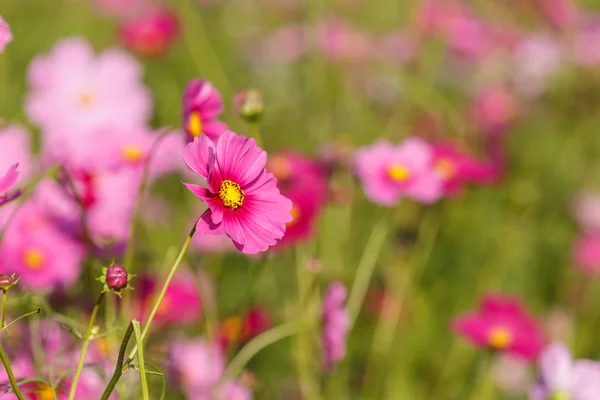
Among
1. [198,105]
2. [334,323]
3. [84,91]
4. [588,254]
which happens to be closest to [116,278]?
[198,105]

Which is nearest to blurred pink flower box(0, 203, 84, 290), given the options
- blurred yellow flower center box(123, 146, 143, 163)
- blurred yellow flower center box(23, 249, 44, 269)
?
blurred yellow flower center box(23, 249, 44, 269)

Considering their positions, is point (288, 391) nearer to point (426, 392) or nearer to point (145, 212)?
point (426, 392)

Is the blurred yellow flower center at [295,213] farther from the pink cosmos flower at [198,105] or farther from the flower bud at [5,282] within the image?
the flower bud at [5,282]

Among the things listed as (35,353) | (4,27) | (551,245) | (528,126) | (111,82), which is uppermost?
(528,126)

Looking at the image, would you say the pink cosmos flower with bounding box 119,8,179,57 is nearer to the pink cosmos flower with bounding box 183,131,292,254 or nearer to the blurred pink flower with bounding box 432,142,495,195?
the blurred pink flower with bounding box 432,142,495,195

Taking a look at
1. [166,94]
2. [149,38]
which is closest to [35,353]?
[149,38]

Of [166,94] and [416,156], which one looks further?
[166,94]
